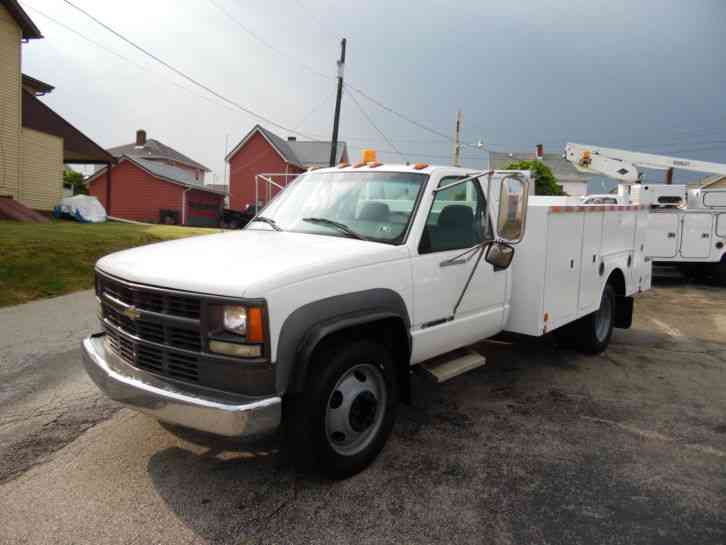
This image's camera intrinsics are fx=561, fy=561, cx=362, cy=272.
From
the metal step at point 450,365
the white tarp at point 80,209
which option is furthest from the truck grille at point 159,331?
the white tarp at point 80,209

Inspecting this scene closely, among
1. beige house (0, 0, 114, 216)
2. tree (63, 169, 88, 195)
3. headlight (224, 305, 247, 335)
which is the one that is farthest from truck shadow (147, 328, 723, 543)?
tree (63, 169, 88, 195)

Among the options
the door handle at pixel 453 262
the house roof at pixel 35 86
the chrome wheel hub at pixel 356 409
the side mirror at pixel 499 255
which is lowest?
the chrome wheel hub at pixel 356 409

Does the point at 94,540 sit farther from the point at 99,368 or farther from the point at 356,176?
the point at 356,176

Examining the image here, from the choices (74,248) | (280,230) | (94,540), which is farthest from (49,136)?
(94,540)

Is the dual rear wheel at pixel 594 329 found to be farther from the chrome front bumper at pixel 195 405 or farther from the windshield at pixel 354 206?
the chrome front bumper at pixel 195 405

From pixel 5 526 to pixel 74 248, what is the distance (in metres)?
10.5

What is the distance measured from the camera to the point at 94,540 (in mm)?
2762

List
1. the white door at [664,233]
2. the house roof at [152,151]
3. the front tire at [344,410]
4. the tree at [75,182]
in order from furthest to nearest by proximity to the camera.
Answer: the house roof at [152,151]
the tree at [75,182]
the white door at [664,233]
the front tire at [344,410]

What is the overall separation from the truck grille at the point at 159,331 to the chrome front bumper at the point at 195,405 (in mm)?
78

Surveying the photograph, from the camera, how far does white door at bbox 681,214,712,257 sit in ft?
43.6

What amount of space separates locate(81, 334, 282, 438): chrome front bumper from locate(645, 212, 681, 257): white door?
12.9 metres

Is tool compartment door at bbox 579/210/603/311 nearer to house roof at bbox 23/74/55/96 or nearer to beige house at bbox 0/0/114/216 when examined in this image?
beige house at bbox 0/0/114/216

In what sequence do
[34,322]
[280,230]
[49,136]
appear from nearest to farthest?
[280,230]
[34,322]
[49,136]

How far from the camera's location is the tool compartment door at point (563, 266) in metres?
4.85
